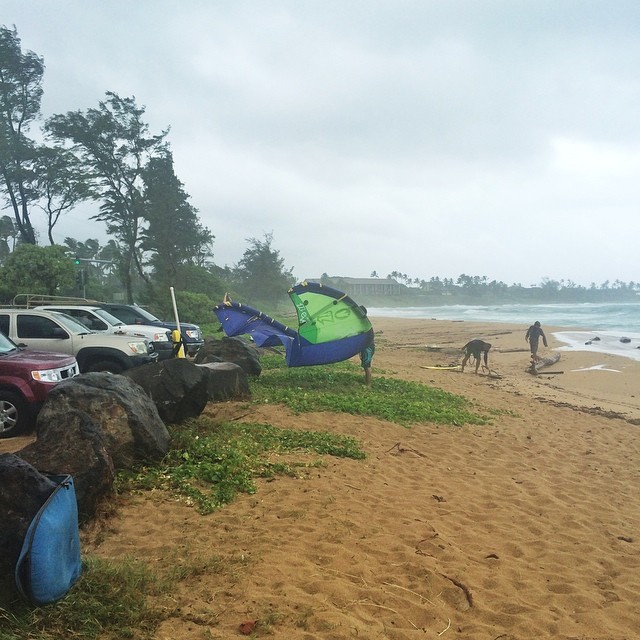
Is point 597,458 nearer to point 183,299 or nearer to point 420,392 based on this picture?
point 420,392

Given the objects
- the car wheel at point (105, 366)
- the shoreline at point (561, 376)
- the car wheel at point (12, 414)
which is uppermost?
the car wheel at point (105, 366)

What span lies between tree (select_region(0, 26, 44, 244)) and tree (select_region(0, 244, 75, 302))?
874cm

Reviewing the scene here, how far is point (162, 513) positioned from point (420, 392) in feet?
24.1

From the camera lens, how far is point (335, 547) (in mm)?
4125

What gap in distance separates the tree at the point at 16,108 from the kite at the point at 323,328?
21614 mm

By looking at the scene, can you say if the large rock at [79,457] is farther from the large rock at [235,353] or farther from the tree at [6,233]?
the tree at [6,233]

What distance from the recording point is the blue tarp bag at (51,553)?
2.76 m

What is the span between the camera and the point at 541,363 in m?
19.2

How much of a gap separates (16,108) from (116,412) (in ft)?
93.1

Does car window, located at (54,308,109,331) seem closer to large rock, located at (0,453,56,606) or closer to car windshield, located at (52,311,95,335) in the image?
car windshield, located at (52,311,95,335)

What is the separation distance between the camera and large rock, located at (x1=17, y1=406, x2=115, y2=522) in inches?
161

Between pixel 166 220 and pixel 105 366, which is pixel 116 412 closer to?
pixel 105 366

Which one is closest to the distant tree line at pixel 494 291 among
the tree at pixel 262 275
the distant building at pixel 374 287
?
the distant building at pixel 374 287

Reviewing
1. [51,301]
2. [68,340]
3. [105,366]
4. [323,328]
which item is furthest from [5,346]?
[51,301]
